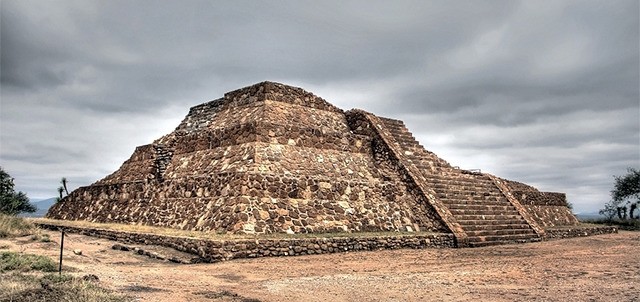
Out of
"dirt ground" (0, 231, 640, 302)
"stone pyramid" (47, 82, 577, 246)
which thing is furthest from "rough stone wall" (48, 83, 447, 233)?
"dirt ground" (0, 231, 640, 302)

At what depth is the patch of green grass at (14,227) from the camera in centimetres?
1569

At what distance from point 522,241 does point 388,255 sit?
8209 millimetres

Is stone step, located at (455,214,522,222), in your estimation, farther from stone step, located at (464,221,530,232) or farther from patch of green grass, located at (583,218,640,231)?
patch of green grass, located at (583,218,640,231)

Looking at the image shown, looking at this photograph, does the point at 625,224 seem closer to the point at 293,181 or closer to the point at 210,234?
the point at 293,181

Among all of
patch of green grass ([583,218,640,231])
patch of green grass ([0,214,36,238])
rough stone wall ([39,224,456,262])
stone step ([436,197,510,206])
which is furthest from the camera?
patch of green grass ([583,218,640,231])

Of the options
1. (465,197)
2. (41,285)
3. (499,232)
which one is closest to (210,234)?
(41,285)

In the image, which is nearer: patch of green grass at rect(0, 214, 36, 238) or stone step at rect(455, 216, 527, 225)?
patch of green grass at rect(0, 214, 36, 238)

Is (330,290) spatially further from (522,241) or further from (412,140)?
(412,140)

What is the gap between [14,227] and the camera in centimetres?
1672

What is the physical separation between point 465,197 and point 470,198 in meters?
0.30

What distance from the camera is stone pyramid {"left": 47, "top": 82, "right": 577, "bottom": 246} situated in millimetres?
16547

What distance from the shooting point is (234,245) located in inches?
532

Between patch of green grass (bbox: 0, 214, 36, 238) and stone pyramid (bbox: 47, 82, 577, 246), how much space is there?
381cm

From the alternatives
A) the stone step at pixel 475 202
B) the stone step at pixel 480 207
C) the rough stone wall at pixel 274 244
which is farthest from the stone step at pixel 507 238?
the stone step at pixel 475 202
